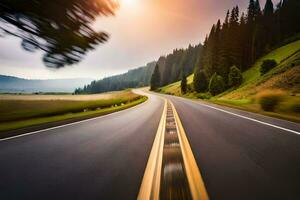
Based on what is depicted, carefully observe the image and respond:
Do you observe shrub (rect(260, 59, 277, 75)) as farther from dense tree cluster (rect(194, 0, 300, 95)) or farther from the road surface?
the road surface

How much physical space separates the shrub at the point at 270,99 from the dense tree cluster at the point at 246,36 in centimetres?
3545

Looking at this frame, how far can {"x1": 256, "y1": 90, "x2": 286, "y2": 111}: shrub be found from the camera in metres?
Answer: 14.0

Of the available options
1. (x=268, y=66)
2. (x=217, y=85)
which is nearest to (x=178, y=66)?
(x=217, y=85)

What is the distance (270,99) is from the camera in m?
14.3

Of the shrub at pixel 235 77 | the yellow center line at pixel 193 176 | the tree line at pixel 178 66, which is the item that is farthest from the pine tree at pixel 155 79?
the yellow center line at pixel 193 176

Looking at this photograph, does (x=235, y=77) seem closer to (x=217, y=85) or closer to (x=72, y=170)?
(x=217, y=85)

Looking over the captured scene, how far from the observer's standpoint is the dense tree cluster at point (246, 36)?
5697 cm

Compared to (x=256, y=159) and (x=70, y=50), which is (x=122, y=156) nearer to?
(x=256, y=159)

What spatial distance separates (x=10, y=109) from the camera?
12445 millimetres

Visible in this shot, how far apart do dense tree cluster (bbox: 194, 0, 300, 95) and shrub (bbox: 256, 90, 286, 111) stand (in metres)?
35.5

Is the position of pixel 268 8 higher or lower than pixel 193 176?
higher

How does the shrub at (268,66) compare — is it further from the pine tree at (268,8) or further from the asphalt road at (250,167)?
the asphalt road at (250,167)

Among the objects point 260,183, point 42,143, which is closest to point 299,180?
point 260,183

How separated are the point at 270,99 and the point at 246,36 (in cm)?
6085
